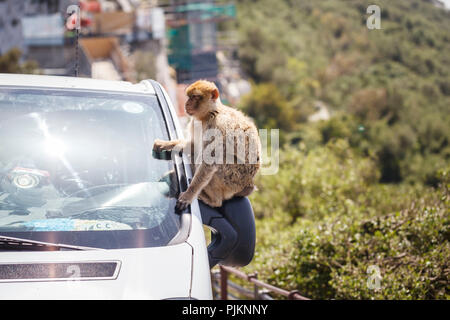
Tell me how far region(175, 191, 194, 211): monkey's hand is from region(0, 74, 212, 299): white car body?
16 centimetres

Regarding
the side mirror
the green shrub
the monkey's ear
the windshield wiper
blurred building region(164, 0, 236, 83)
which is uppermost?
blurred building region(164, 0, 236, 83)

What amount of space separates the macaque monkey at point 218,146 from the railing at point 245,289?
180 centimetres

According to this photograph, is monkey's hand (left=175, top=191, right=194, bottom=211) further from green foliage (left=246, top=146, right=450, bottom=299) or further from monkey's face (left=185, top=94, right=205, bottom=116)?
green foliage (left=246, top=146, right=450, bottom=299)

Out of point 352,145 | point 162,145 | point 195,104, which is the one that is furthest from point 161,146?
point 352,145

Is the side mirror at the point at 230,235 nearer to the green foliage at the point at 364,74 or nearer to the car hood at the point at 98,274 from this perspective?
the car hood at the point at 98,274

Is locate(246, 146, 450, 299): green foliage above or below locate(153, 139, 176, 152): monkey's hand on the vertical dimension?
below

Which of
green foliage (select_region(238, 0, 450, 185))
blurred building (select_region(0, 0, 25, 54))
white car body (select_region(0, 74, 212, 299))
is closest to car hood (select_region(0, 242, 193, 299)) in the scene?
white car body (select_region(0, 74, 212, 299))

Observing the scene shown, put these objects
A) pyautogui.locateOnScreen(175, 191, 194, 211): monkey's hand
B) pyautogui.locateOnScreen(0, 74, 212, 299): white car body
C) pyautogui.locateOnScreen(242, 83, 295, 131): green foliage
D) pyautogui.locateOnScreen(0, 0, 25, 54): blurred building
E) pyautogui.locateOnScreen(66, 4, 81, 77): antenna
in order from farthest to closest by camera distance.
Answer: pyautogui.locateOnScreen(242, 83, 295, 131): green foliage, pyautogui.locateOnScreen(0, 0, 25, 54): blurred building, pyautogui.locateOnScreen(66, 4, 81, 77): antenna, pyautogui.locateOnScreen(175, 191, 194, 211): monkey's hand, pyautogui.locateOnScreen(0, 74, 212, 299): white car body

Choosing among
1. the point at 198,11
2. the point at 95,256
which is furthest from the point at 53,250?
the point at 198,11

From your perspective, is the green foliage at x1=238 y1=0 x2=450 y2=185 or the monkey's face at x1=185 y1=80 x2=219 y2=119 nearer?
the monkey's face at x1=185 y1=80 x2=219 y2=119

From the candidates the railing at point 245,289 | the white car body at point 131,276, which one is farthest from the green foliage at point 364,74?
the white car body at point 131,276

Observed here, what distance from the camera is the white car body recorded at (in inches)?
64.6

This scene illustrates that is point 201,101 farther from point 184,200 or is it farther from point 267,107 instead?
point 267,107

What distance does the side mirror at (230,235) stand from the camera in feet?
7.88
